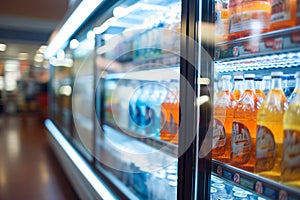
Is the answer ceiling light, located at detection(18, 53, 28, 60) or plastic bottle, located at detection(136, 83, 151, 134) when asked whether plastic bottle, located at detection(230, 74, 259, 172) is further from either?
ceiling light, located at detection(18, 53, 28, 60)

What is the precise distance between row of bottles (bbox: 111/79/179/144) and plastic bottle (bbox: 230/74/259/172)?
1.78 feet

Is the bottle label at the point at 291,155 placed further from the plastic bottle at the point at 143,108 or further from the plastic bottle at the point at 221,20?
the plastic bottle at the point at 143,108

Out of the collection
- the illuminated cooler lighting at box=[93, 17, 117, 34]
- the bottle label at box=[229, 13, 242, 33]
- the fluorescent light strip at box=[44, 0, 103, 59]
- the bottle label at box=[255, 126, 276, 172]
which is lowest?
the bottle label at box=[255, 126, 276, 172]

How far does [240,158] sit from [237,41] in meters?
0.39

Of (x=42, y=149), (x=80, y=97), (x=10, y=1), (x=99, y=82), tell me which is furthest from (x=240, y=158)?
(x=10, y=1)

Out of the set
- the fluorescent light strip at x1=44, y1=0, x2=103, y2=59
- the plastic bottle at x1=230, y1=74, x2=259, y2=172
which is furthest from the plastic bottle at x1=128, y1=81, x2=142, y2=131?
the plastic bottle at x1=230, y1=74, x2=259, y2=172

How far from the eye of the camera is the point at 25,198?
2.92m

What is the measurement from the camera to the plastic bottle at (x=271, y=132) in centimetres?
85

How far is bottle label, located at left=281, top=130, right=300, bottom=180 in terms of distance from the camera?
0.75 m

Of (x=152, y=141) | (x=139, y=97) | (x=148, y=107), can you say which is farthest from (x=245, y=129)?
(x=139, y=97)

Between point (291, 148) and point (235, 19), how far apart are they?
0.48 metres

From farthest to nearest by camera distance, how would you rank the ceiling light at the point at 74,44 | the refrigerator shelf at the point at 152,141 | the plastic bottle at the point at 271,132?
the ceiling light at the point at 74,44 → the refrigerator shelf at the point at 152,141 → the plastic bottle at the point at 271,132

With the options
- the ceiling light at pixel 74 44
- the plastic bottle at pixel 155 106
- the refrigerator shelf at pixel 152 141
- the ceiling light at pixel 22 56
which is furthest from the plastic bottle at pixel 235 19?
the ceiling light at pixel 22 56

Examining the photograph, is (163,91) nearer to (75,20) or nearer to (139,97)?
(139,97)
